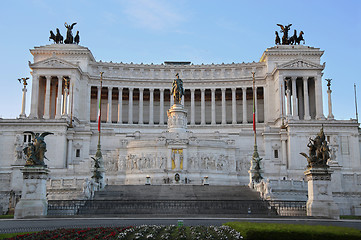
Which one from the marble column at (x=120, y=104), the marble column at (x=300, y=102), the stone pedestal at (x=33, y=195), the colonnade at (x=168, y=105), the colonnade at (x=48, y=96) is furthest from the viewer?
the colonnade at (x=168, y=105)

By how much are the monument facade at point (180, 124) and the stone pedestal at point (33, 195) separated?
6.89m

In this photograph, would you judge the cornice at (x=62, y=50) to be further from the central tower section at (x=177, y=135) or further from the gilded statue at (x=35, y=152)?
the gilded statue at (x=35, y=152)

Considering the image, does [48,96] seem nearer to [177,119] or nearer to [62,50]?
[62,50]

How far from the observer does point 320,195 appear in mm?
31562

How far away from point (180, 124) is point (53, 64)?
31503mm

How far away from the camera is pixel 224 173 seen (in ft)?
197

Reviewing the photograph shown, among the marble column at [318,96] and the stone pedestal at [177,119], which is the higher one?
the marble column at [318,96]

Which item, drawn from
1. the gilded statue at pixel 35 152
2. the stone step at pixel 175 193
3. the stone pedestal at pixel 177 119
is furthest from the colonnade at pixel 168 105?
the gilded statue at pixel 35 152

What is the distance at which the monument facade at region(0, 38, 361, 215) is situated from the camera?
5816cm

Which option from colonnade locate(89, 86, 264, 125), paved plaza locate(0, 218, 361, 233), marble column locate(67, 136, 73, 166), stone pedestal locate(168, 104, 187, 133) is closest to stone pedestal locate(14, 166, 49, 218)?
paved plaza locate(0, 218, 361, 233)

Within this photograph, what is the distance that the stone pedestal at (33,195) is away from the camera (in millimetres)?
31781

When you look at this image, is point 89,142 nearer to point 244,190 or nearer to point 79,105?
point 79,105

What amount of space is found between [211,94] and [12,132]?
4046 cm

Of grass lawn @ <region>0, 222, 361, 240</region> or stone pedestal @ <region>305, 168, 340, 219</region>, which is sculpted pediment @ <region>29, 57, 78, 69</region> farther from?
grass lawn @ <region>0, 222, 361, 240</region>
